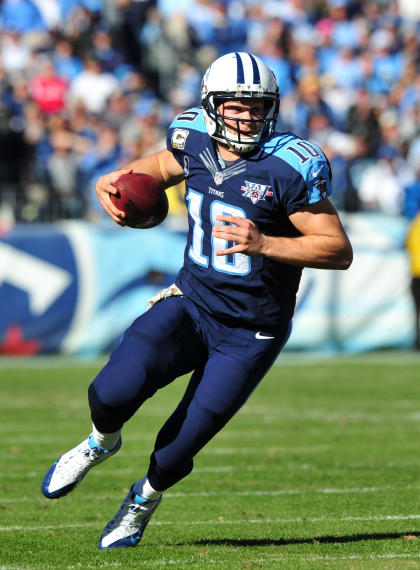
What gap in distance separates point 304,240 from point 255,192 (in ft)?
0.97

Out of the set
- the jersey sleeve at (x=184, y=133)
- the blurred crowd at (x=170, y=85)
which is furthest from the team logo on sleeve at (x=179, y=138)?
the blurred crowd at (x=170, y=85)

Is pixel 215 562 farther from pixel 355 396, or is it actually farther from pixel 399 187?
pixel 399 187

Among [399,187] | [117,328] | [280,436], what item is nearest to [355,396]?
[280,436]

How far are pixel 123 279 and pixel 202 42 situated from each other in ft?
18.5

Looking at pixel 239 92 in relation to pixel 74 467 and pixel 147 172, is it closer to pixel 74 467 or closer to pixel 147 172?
pixel 147 172

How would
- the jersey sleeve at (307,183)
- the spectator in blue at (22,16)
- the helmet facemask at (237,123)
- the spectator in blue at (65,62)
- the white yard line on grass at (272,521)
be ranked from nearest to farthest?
the jersey sleeve at (307,183)
the helmet facemask at (237,123)
the white yard line on grass at (272,521)
the spectator in blue at (65,62)
the spectator in blue at (22,16)

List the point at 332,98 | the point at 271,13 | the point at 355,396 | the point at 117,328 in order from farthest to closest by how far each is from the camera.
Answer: the point at 271,13
the point at 332,98
the point at 117,328
the point at 355,396

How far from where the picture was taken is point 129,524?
14.9ft

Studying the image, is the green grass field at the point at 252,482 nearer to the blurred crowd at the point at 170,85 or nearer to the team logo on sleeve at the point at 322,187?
the team logo on sleeve at the point at 322,187

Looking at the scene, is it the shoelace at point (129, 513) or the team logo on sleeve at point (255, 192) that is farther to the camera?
the shoelace at point (129, 513)

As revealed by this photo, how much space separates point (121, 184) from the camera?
15.3ft

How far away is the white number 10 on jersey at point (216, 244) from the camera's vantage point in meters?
4.41

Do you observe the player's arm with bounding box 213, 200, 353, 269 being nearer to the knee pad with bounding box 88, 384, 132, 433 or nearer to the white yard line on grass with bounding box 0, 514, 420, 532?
the knee pad with bounding box 88, 384, 132, 433

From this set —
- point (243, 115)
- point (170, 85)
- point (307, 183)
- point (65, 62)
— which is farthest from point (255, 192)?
point (170, 85)
